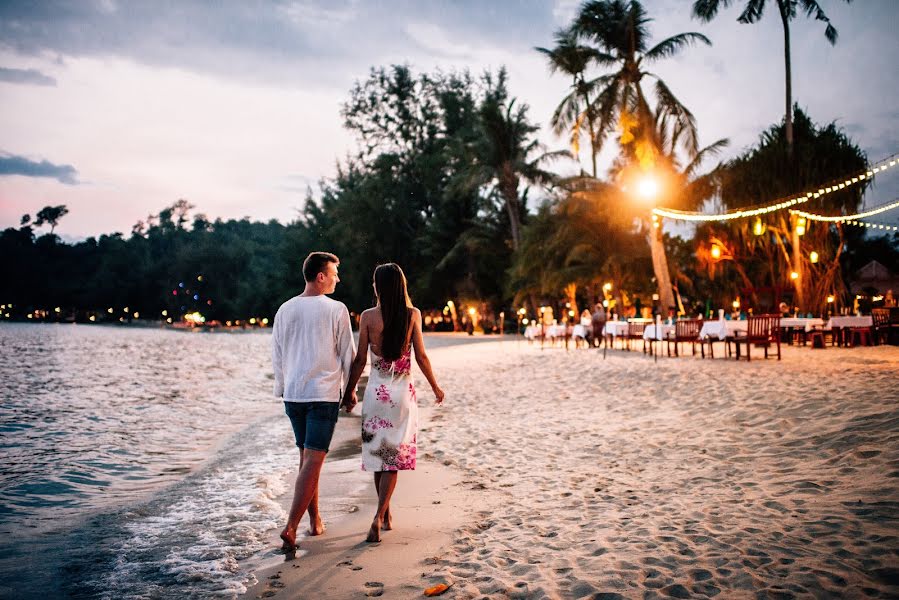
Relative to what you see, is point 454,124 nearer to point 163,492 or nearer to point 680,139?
point 680,139

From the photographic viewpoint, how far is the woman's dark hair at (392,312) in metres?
3.85

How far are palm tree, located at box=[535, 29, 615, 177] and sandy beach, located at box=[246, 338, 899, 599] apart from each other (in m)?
16.3

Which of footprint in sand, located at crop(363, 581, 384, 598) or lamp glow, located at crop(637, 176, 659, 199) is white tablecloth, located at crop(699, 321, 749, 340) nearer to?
lamp glow, located at crop(637, 176, 659, 199)

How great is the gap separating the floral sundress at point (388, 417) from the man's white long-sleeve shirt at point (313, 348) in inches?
8.9

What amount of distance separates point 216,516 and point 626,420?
5268mm

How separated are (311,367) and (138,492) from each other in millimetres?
4202

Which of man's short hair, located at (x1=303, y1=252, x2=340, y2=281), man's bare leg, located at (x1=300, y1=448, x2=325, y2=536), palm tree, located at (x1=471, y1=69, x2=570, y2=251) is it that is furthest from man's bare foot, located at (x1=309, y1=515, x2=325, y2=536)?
palm tree, located at (x1=471, y1=69, x2=570, y2=251)

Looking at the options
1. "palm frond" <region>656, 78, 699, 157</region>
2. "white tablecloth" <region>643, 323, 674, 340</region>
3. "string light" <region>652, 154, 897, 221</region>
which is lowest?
"white tablecloth" <region>643, 323, 674, 340</region>

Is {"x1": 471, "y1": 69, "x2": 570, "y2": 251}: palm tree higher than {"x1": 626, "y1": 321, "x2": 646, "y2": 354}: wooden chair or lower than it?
higher

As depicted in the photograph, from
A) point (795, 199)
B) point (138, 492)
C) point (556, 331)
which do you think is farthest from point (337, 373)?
point (795, 199)

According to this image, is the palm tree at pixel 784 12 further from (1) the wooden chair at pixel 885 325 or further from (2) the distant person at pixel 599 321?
(2) the distant person at pixel 599 321

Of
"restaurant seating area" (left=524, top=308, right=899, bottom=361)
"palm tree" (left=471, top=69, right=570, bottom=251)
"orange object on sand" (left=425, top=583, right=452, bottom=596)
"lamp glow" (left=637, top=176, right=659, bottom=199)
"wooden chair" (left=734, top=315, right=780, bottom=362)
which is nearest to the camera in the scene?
"orange object on sand" (left=425, top=583, right=452, bottom=596)

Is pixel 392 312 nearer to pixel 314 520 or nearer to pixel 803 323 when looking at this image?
pixel 314 520

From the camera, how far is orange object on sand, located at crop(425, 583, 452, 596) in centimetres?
315
